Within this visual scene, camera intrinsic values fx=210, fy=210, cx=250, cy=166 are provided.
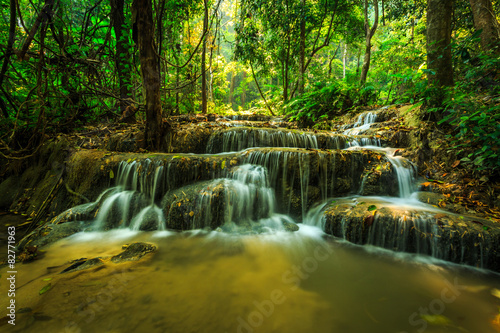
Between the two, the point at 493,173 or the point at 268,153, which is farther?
the point at 268,153

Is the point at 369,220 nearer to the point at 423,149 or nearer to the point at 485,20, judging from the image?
the point at 423,149

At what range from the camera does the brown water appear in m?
1.68

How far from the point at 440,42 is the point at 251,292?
698 cm

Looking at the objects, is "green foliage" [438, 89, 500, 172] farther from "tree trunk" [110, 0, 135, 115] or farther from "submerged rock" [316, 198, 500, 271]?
"tree trunk" [110, 0, 135, 115]

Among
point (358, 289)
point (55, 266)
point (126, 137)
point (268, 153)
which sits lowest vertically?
point (358, 289)

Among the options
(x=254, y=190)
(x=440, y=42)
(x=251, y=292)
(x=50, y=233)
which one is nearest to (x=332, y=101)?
(x=440, y=42)

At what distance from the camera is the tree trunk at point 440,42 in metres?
5.02

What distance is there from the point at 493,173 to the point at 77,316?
595 centimetres

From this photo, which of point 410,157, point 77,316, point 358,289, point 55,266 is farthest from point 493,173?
point 55,266

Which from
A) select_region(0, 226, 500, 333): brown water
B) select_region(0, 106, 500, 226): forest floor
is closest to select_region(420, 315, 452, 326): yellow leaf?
select_region(0, 226, 500, 333): brown water

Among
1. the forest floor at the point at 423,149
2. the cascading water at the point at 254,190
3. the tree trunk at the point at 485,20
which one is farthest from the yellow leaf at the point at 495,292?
the tree trunk at the point at 485,20

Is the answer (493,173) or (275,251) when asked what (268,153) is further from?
(493,173)

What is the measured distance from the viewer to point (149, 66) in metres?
4.71

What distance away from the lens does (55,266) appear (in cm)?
242
